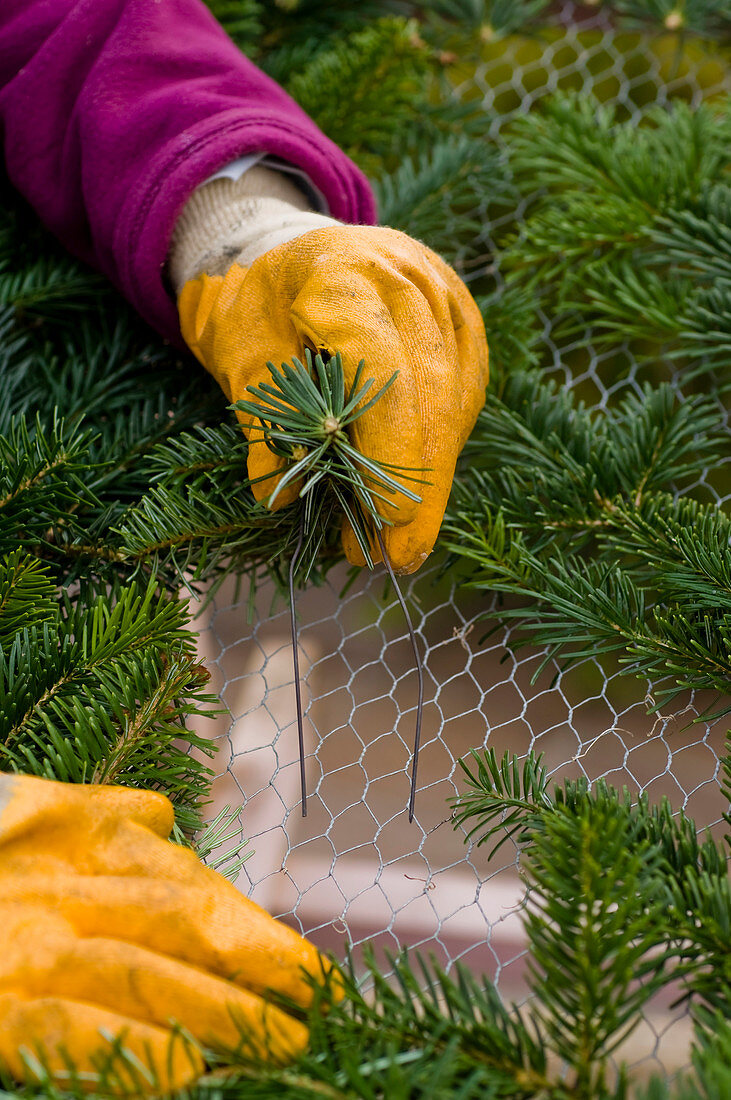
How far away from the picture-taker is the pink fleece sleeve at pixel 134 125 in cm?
47

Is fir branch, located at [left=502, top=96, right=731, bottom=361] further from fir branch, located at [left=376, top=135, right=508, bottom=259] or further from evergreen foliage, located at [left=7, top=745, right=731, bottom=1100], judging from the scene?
evergreen foliage, located at [left=7, top=745, right=731, bottom=1100]

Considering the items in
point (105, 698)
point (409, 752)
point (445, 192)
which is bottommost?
point (409, 752)

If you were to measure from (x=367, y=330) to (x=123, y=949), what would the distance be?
0.25 m

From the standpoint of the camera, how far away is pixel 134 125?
19.1 inches

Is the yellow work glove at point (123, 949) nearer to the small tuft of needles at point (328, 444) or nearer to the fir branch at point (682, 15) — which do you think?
the small tuft of needles at point (328, 444)

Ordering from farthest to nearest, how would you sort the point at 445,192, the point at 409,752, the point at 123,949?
1. the point at 445,192
2. the point at 409,752
3. the point at 123,949

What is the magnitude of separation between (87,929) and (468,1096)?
0.43 feet

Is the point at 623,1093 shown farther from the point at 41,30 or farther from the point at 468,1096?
the point at 41,30

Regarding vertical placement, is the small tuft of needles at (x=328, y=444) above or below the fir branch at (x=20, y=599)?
above

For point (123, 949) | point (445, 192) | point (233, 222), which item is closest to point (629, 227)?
point (445, 192)

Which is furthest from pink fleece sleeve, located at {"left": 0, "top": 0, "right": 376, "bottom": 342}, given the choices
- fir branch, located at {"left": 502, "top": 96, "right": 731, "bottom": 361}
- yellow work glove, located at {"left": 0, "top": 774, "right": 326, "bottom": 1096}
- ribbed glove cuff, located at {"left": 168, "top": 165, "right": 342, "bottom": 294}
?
yellow work glove, located at {"left": 0, "top": 774, "right": 326, "bottom": 1096}

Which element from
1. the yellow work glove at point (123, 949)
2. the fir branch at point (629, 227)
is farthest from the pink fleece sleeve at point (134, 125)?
the yellow work glove at point (123, 949)

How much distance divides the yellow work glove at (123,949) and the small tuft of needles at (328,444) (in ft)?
0.22

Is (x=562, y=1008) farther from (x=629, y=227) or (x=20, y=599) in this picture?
(x=629, y=227)
